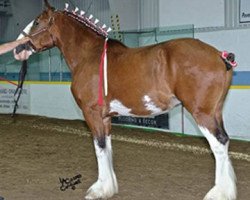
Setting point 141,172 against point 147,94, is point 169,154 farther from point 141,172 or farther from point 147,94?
point 147,94

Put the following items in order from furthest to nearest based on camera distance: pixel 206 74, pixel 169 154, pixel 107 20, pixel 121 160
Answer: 1. pixel 107 20
2. pixel 169 154
3. pixel 121 160
4. pixel 206 74

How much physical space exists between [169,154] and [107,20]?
6296 millimetres

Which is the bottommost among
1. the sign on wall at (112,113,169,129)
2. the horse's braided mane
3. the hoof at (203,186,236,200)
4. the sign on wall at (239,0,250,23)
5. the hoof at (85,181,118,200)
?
the sign on wall at (112,113,169,129)

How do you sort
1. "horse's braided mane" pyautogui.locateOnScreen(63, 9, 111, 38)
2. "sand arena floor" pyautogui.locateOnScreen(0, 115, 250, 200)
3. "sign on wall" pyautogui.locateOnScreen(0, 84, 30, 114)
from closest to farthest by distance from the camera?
"sand arena floor" pyautogui.locateOnScreen(0, 115, 250, 200) → "horse's braided mane" pyautogui.locateOnScreen(63, 9, 111, 38) → "sign on wall" pyautogui.locateOnScreen(0, 84, 30, 114)

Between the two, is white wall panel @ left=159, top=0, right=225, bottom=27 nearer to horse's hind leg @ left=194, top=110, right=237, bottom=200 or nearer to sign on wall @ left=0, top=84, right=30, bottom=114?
sign on wall @ left=0, top=84, right=30, bottom=114

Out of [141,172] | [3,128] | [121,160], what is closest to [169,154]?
[121,160]

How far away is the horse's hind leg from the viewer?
419 centimetres

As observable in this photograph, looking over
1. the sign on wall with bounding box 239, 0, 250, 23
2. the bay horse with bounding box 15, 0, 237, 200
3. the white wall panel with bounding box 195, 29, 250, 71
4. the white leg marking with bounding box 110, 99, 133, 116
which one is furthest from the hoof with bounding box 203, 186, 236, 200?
the sign on wall with bounding box 239, 0, 250, 23

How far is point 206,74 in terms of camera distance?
424 centimetres

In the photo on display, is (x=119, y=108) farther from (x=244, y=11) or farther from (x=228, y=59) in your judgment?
(x=244, y=11)

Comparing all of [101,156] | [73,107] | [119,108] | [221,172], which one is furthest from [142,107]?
[73,107]

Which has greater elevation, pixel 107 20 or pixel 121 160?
pixel 107 20

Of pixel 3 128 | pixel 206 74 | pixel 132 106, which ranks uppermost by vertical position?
pixel 206 74

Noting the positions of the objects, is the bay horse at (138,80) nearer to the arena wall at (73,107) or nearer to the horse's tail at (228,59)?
the horse's tail at (228,59)
